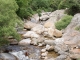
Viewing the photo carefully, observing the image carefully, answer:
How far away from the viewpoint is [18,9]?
35688 mm

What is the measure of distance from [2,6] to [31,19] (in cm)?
1760

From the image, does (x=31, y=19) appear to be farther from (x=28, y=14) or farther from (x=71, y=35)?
(x=71, y=35)

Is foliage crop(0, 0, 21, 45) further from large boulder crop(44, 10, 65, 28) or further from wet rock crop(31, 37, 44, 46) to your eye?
large boulder crop(44, 10, 65, 28)

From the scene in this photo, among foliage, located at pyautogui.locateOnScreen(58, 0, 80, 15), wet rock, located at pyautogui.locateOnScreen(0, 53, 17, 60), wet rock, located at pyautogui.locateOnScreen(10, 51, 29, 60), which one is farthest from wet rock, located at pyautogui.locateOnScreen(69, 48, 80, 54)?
foliage, located at pyautogui.locateOnScreen(58, 0, 80, 15)

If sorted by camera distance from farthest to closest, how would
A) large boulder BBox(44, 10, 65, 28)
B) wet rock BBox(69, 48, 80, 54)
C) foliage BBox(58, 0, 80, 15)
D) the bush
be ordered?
large boulder BBox(44, 10, 65, 28)
foliage BBox(58, 0, 80, 15)
the bush
wet rock BBox(69, 48, 80, 54)

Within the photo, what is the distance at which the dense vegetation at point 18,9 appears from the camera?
21250 millimetres

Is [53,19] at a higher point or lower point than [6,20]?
higher

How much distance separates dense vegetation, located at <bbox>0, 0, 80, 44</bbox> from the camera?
21250 millimetres

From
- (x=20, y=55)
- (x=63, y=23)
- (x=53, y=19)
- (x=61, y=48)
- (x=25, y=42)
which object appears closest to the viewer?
(x=20, y=55)

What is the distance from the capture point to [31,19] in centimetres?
3888

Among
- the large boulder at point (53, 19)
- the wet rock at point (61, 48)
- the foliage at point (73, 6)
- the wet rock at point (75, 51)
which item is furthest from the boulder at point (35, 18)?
the wet rock at point (75, 51)

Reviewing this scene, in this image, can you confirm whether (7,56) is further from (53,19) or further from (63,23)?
(53,19)

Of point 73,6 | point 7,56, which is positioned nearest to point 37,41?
point 7,56

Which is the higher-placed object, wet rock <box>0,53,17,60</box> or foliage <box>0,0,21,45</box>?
foliage <box>0,0,21,45</box>
